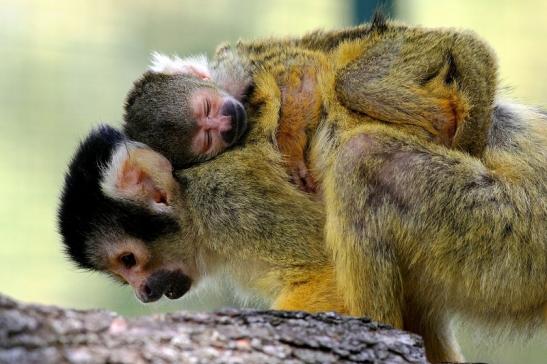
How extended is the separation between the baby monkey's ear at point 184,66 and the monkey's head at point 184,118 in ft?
0.39

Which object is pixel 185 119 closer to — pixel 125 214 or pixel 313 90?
pixel 125 214

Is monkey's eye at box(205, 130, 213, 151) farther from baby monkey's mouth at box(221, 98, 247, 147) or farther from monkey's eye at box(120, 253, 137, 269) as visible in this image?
monkey's eye at box(120, 253, 137, 269)

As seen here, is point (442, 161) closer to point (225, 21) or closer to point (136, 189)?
point (136, 189)

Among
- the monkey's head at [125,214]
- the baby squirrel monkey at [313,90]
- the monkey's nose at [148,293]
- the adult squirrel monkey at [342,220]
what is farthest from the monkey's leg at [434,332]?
the monkey's nose at [148,293]

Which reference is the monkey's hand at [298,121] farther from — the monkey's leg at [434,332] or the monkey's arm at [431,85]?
the monkey's leg at [434,332]

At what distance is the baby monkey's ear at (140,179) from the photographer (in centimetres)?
405

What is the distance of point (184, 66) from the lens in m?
4.52

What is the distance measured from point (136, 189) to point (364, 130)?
1140 mm

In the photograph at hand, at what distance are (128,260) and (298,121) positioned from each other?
106 centimetres

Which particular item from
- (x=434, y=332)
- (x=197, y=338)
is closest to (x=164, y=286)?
(x=434, y=332)

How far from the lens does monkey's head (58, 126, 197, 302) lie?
407 centimetres

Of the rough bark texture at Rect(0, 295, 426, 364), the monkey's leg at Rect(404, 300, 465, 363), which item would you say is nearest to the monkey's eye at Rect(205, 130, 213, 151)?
the monkey's leg at Rect(404, 300, 465, 363)

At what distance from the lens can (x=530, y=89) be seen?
7.91 metres

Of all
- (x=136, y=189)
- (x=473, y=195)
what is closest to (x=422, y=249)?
(x=473, y=195)
